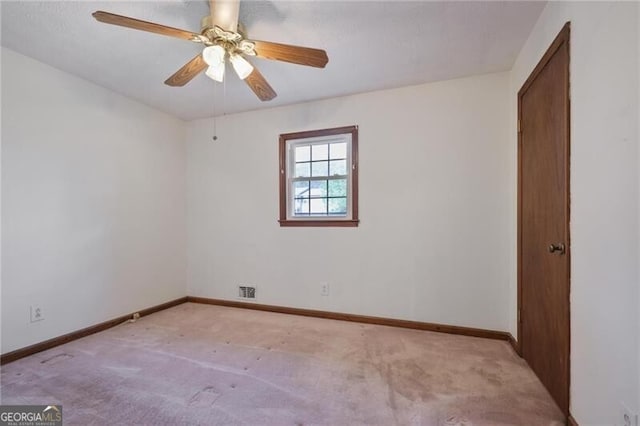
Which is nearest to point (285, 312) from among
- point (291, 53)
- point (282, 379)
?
point (282, 379)

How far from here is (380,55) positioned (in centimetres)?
224

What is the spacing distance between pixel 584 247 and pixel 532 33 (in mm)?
1537

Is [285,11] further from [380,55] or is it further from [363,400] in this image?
[363,400]

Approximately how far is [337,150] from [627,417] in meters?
2.73

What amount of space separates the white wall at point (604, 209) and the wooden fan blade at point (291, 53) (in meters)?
1.25

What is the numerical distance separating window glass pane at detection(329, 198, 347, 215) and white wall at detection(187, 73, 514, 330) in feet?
0.72

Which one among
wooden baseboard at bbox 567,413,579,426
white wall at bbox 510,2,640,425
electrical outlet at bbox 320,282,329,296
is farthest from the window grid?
wooden baseboard at bbox 567,413,579,426

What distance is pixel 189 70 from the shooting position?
6.14 feet

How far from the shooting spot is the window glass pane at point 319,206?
3209 millimetres

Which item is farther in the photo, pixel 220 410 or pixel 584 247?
pixel 220 410

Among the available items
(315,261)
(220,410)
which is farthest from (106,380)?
(315,261)

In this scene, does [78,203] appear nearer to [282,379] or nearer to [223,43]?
[223,43]

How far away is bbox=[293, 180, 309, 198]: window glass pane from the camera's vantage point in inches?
130

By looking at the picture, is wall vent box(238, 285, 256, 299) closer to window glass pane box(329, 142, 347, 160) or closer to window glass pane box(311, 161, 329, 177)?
window glass pane box(311, 161, 329, 177)
